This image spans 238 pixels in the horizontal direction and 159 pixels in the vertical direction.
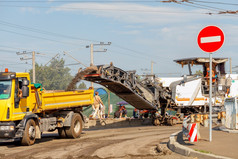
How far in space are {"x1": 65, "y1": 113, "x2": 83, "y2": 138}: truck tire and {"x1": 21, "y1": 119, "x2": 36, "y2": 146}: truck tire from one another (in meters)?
2.42

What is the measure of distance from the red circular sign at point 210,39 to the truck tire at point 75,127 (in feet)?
23.6

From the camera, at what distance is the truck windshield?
41.6 ft

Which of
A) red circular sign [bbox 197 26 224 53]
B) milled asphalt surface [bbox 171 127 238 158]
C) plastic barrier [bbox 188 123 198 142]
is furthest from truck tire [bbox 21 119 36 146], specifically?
red circular sign [bbox 197 26 224 53]

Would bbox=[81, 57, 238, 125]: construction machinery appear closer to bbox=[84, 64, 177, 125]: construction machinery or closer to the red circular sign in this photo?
bbox=[84, 64, 177, 125]: construction machinery


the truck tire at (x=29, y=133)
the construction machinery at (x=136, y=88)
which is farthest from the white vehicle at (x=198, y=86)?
the truck tire at (x=29, y=133)

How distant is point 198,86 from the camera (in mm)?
24094

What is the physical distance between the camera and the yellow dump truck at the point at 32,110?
1255 cm

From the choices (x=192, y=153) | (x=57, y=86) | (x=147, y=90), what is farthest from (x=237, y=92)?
(x=57, y=86)

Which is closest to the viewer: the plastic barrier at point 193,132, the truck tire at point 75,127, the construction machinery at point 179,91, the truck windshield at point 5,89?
the plastic barrier at point 193,132

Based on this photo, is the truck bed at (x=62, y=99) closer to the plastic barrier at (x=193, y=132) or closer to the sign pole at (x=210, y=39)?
the plastic barrier at (x=193, y=132)

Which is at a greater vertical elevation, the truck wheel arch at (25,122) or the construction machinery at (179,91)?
the construction machinery at (179,91)

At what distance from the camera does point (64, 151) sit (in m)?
11.3

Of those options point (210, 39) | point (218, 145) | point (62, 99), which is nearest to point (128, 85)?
point (62, 99)

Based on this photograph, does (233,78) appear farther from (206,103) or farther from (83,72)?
(83,72)
